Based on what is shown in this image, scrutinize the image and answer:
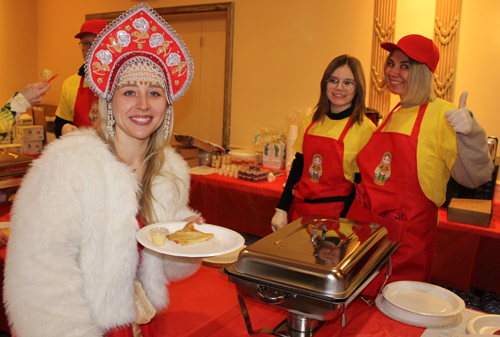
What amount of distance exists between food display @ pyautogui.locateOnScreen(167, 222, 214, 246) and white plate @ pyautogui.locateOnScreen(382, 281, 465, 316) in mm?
640

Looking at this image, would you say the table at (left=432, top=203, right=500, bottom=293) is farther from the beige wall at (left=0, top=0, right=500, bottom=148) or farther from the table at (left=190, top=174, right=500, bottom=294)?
the beige wall at (left=0, top=0, right=500, bottom=148)

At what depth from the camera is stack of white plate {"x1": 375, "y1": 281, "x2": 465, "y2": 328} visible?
1.25 m

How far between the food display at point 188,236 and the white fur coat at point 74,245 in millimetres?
144

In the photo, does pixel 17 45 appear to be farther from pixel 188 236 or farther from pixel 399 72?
pixel 188 236

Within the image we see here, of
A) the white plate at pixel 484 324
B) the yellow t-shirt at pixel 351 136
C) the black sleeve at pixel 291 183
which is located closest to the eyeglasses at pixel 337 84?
the yellow t-shirt at pixel 351 136

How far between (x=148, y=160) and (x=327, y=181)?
1167 mm

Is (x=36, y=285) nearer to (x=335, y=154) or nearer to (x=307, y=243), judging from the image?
(x=307, y=243)

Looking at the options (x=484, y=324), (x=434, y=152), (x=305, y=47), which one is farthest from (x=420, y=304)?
(x=305, y=47)

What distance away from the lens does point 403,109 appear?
2.10m

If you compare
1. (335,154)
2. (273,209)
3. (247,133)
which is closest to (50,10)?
(247,133)

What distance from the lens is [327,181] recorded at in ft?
7.66

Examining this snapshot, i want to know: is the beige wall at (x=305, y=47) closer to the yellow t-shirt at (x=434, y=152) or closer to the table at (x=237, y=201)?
the table at (x=237, y=201)

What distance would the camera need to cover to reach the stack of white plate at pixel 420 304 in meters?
1.25

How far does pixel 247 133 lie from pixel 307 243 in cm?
360
